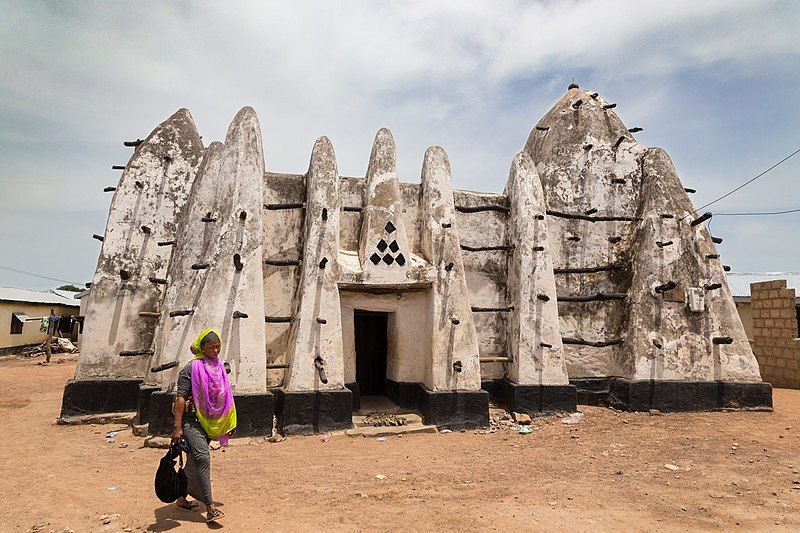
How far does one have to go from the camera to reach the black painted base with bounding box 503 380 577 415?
852 cm

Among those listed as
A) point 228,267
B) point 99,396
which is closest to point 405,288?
point 228,267

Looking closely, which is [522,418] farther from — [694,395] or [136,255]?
[136,255]

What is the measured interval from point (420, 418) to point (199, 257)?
4.59m

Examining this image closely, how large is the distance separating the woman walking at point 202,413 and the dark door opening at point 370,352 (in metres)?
5.88

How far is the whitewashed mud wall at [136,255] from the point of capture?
8.59m

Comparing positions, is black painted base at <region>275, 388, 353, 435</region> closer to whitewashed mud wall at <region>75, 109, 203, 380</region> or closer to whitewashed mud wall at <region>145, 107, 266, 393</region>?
whitewashed mud wall at <region>145, 107, 266, 393</region>

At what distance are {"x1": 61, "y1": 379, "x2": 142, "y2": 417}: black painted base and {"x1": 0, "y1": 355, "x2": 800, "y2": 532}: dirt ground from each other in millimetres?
422

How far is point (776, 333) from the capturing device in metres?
11.9

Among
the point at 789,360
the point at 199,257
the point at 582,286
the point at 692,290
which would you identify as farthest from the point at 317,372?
the point at 789,360

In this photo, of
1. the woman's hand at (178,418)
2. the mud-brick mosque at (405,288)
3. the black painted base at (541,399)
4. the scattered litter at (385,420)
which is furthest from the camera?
the black painted base at (541,399)

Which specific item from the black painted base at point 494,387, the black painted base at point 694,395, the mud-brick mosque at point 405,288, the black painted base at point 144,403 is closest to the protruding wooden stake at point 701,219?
the mud-brick mosque at point 405,288

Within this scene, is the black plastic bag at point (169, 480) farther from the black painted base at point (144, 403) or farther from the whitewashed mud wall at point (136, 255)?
the whitewashed mud wall at point (136, 255)

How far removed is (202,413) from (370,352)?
6.25 meters

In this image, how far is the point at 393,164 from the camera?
8844mm
